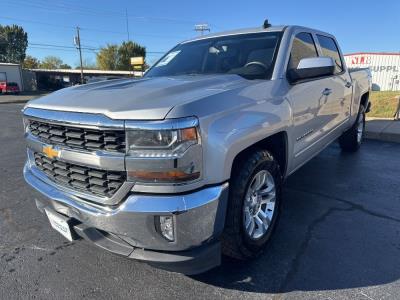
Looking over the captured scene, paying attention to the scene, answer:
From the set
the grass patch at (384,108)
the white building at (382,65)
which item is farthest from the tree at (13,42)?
the grass patch at (384,108)

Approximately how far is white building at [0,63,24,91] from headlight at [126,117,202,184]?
48533 mm

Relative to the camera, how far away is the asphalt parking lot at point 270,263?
7.76 feet

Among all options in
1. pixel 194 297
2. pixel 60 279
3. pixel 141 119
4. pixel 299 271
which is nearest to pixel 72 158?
pixel 141 119

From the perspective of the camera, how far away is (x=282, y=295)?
2305 millimetres

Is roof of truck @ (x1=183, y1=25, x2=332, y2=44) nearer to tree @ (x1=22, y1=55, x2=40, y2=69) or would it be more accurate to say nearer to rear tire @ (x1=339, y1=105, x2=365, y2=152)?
rear tire @ (x1=339, y1=105, x2=365, y2=152)

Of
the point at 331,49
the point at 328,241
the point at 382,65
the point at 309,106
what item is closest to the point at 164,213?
the point at 328,241

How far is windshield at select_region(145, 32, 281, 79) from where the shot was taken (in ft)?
10.2

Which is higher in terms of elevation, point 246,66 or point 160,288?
point 246,66

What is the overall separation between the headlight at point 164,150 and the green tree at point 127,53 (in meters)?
67.6

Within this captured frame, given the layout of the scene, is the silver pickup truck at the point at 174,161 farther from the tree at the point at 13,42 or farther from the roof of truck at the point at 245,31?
the tree at the point at 13,42

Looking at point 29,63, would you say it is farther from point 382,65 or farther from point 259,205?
point 259,205

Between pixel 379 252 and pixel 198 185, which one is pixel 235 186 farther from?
pixel 379 252

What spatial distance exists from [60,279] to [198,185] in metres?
1.45

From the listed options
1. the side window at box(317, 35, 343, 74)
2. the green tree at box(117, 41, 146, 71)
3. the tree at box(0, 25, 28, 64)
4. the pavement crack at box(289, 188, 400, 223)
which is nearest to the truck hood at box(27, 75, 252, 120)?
the pavement crack at box(289, 188, 400, 223)
